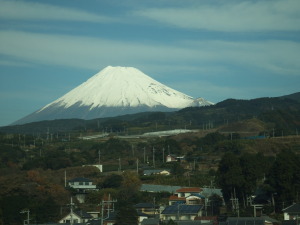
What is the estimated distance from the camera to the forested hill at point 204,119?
88863mm

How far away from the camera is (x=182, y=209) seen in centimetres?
3428

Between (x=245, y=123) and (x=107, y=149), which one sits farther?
(x=245, y=123)

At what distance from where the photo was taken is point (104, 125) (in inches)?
4437

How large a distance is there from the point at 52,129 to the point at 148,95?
242ft

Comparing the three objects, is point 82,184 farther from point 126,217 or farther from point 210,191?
point 126,217

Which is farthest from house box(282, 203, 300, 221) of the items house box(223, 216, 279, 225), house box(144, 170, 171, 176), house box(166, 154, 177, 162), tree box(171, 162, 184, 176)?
house box(166, 154, 177, 162)

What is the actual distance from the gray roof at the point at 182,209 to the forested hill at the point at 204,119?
156 ft

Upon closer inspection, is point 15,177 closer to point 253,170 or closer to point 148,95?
point 253,170

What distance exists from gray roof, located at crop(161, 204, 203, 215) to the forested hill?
47.6 metres

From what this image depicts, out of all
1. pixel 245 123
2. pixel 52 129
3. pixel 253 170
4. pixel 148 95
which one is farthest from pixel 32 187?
pixel 148 95

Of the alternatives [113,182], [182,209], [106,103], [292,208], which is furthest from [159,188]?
[106,103]

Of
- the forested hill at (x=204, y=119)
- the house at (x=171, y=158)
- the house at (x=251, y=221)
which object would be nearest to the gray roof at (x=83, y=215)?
the house at (x=251, y=221)

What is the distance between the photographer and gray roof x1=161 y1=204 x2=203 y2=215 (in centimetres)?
3369

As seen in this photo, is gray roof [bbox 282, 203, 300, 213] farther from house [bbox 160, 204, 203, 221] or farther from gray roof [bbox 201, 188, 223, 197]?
gray roof [bbox 201, 188, 223, 197]
